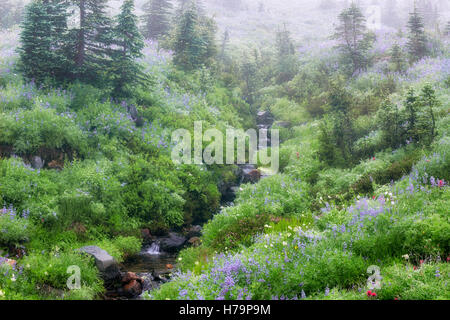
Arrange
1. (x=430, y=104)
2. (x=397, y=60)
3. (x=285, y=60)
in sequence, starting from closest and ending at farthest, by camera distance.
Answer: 1. (x=430, y=104)
2. (x=397, y=60)
3. (x=285, y=60)

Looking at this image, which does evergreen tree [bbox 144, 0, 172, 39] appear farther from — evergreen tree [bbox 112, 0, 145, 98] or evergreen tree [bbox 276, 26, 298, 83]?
evergreen tree [bbox 112, 0, 145, 98]

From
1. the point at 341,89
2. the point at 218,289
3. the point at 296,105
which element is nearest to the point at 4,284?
the point at 218,289

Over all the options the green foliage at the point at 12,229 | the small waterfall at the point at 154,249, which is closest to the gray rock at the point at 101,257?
the green foliage at the point at 12,229

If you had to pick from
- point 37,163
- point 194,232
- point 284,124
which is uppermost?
point 37,163

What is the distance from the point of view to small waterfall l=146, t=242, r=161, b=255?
10495 mm

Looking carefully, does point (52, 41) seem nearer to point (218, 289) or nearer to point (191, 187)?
point (191, 187)

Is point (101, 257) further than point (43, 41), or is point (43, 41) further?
point (43, 41)

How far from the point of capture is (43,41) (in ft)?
43.3

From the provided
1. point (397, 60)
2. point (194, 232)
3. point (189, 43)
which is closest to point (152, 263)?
point (194, 232)

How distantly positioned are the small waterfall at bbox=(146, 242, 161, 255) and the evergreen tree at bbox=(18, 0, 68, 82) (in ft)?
27.5

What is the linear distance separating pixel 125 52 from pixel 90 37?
5.31ft

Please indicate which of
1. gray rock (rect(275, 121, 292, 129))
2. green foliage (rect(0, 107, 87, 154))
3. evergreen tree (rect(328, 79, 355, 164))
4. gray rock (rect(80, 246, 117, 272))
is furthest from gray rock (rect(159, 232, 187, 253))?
gray rock (rect(275, 121, 292, 129))

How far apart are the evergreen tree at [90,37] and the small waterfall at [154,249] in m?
8.16

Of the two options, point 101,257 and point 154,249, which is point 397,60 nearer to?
point 154,249
